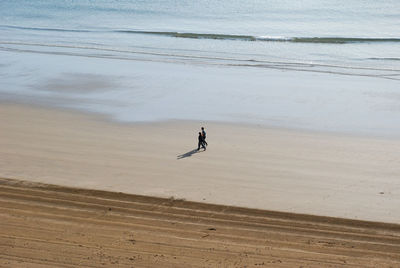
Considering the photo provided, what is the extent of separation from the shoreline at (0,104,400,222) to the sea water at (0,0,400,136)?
182cm

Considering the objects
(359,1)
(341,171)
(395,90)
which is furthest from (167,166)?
(359,1)

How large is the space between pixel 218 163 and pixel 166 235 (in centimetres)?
577

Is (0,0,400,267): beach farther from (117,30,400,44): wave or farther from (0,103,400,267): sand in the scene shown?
(117,30,400,44): wave

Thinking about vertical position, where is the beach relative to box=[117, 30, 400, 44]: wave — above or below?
below

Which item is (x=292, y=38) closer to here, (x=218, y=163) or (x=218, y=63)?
(x=218, y=63)

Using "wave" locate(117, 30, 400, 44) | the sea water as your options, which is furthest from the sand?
"wave" locate(117, 30, 400, 44)

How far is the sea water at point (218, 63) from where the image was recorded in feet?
80.5

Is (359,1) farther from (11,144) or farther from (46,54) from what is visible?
(11,144)

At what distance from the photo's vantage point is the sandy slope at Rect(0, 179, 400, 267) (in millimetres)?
11484

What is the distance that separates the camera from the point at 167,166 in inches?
709

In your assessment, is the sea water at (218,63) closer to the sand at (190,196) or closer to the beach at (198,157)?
the beach at (198,157)

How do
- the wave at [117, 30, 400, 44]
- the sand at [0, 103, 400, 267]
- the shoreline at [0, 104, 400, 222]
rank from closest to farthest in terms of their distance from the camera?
the sand at [0, 103, 400, 267], the shoreline at [0, 104, 400, 222], the wave at [117, 30, 400, 44]

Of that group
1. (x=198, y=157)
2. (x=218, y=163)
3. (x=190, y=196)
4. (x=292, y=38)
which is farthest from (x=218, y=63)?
(x=190, y=196)

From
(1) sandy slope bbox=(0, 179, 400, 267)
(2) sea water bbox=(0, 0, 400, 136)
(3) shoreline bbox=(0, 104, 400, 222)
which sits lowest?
(1) sandy slope bbox=(0, 179, 400, 267)
